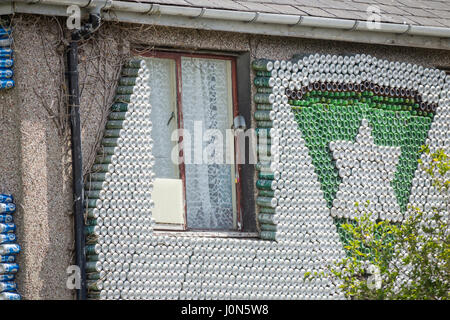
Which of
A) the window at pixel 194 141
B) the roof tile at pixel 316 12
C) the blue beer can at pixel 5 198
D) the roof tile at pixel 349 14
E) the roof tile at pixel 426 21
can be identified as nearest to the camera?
the blue beer can at pixel 5 198

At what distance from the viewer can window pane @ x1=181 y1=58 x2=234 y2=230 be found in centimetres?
1457

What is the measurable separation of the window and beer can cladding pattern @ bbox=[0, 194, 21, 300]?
5.86ft

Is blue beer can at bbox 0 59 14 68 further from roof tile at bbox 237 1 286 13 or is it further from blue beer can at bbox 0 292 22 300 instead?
roof tile at bbox 237 1 286 13

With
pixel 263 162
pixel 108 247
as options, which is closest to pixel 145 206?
pixel 108 247

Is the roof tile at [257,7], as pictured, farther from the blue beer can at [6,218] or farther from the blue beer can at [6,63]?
the blue beer can at [6,218]

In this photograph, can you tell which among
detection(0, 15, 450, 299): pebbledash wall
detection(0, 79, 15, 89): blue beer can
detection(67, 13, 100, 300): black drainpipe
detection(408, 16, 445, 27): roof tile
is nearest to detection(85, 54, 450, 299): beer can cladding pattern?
detection(0, 15, 450, 299): pebbledash wall

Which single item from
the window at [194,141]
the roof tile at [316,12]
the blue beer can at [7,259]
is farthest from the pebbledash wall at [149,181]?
the roof tile at [316,12]

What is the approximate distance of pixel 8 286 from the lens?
512 inches

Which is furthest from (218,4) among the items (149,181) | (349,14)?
(149,181)

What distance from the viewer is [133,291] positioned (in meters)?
13.6

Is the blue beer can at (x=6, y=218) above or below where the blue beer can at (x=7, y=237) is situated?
above

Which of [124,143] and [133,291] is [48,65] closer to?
[124,143]

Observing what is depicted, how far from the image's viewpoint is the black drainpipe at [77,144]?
13.4 metres

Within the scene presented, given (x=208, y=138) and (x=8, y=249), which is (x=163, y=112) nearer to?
(x=208, y=138)
